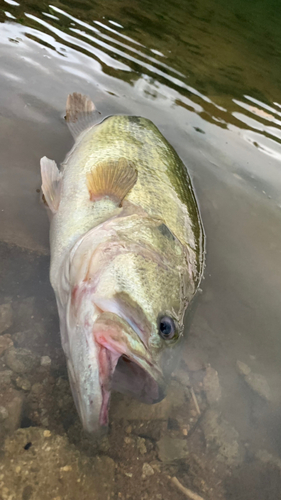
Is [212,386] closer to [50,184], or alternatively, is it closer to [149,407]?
[149,407]

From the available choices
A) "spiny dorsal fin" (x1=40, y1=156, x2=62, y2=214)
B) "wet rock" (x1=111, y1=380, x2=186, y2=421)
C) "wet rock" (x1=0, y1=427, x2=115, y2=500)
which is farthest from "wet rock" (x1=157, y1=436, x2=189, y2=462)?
"spiny dorsal fin" (x1=40, y1=156, x2=62, y2=214)

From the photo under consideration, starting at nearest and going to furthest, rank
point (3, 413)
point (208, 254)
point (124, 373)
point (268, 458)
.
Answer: point (124, 373)
point (3, 413)
point (268, 458)
point (208, 254)

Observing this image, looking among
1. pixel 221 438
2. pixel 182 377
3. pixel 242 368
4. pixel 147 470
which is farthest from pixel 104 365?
pixel 242 368

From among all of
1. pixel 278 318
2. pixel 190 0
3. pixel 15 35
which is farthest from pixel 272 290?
pixel 190 0

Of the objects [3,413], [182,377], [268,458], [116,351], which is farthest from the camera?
[182,377]

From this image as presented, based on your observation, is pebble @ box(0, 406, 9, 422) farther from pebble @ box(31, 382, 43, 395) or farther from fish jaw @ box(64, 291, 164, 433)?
fish jaw @ box(64, 291, 164, 433)

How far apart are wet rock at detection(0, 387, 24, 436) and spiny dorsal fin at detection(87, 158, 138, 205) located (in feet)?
4.84

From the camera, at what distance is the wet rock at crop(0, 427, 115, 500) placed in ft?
6.15

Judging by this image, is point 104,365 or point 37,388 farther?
point 37,388

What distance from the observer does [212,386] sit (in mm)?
2643

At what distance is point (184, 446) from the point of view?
7.73 ft

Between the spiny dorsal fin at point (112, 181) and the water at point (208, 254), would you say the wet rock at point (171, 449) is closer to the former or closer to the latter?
the water at point (208, 254)

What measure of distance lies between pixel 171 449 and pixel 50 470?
2.58ft

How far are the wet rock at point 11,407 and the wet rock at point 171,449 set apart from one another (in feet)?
3.01
